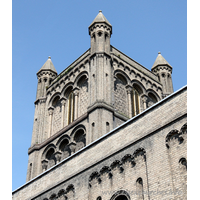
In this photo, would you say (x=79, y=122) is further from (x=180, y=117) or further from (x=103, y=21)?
(x=180, y=117)

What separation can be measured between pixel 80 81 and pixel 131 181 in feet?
61.4

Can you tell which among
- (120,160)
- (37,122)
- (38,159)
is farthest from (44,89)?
(120,160)

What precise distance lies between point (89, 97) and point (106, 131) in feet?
14.3

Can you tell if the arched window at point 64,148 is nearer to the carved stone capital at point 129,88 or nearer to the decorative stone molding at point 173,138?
the carved stone capital at point 129,88

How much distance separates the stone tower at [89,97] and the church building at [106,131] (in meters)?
0.08

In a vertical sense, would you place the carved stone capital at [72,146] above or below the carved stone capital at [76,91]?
below

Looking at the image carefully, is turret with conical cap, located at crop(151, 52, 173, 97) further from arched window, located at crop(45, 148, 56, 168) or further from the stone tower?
arched window, located at crop(45, 148, 56, 168)

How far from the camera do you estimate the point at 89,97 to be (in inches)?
1185

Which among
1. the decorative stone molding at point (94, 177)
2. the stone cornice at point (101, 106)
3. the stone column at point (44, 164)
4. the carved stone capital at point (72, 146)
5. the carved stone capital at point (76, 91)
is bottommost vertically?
the decorative stone molding at point (94, 177)

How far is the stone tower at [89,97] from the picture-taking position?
28.9 metres

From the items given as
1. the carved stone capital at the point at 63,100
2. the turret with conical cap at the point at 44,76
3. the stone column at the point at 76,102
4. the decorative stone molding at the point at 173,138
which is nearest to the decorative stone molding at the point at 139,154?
the decorative stone molding at the point at 173,138

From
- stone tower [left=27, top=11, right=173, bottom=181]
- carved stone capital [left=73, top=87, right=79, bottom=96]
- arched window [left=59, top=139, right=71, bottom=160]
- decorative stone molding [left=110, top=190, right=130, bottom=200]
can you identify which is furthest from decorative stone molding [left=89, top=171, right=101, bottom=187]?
carved stone capital [left=73, top=87, right=79, bottom=96]

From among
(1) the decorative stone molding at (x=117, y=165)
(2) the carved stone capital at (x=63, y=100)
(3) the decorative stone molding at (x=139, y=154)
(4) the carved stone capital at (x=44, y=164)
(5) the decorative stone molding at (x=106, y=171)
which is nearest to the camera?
(3) the decorative stone molding at (x=139, y=154)
